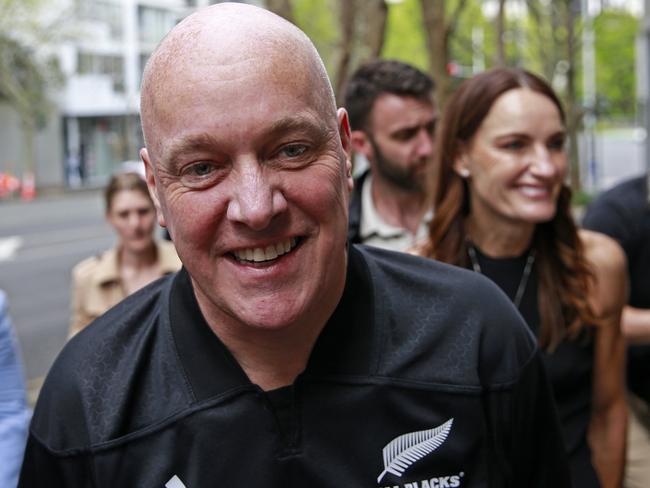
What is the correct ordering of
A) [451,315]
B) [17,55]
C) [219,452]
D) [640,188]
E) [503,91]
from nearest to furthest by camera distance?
1. [219,452]
2. [451,315]
3. [503,91]
4. [640,188]
5. [17,55]

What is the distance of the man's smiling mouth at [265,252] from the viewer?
1.67m

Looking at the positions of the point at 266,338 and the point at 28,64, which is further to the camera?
the point at 28,64

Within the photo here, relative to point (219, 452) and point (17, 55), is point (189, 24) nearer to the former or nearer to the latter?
point (219, 452)

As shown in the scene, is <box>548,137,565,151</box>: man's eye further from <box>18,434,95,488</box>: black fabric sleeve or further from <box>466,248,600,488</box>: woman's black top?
<box>18,434,95,488</box>: black fabric sleeve

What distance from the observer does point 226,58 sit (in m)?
1.61

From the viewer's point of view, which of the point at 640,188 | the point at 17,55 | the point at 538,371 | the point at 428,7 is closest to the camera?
the point at 538,371

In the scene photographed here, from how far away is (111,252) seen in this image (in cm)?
526

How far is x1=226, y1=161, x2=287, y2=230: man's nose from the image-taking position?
1598 millimetres

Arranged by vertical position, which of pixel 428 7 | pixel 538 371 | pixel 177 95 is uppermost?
pixel 428 7

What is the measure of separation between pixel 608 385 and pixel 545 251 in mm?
474

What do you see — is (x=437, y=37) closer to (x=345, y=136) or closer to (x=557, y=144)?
(x=557, y=144)

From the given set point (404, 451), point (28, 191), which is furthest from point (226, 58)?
point (28, 191)

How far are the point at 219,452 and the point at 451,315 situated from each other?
563 millimetres

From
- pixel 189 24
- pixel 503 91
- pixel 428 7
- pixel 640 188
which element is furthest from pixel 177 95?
pixel 428 7
